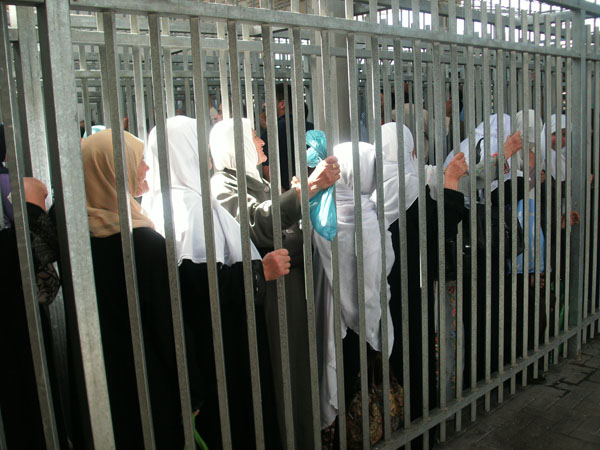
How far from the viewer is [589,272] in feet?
17.2

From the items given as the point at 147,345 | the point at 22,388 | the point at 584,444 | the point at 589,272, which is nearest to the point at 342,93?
the point at 589,272

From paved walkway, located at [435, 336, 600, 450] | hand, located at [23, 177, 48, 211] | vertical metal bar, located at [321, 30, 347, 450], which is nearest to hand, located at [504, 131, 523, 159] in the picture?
vertical metal bar, located at [321, 30, 347, 450]

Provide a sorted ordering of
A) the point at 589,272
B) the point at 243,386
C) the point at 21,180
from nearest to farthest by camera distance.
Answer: the point at 21,180
the point at 243,386
the point at 589,272

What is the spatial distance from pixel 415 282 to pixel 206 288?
130 cm

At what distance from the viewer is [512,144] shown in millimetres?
3789

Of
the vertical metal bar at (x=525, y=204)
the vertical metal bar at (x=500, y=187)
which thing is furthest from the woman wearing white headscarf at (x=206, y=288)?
the vertical metal bar at (x=525, y=204)

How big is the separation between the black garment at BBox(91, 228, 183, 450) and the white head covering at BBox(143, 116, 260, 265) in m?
0.21

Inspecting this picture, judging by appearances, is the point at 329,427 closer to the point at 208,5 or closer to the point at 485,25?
the point at 208,5

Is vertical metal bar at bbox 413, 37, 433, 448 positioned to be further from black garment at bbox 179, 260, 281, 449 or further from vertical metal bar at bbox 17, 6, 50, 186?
vertical metal bar at bbox 17, 6, 50, 186

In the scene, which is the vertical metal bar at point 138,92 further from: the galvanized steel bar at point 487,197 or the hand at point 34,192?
the galvanized steel bar at point 487,197

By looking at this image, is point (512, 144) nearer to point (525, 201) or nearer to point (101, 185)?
point (525, 201)

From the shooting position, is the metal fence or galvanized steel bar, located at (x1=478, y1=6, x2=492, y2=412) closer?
the metal fence

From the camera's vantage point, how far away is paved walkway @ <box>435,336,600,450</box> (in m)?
3.48

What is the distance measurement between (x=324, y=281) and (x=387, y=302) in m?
0.32
